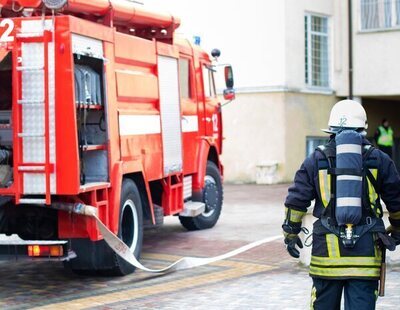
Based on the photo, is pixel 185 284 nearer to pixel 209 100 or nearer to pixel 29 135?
pixel 29 135

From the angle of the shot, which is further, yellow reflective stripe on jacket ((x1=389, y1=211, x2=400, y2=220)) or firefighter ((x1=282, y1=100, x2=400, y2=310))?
yellow reflective stripe on jacket ((x1=389, y1=211, x2=400, y2=220))

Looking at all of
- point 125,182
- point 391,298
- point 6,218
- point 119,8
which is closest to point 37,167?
point 6,218

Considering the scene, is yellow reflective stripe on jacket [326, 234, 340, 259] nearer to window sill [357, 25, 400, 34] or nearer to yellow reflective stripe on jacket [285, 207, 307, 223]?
yellow reflective stripe on jacket [285, 207, 307, 223]

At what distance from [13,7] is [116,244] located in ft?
8.63

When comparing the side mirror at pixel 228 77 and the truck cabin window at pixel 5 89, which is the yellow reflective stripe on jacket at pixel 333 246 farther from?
the side mirror at pixel 228 77

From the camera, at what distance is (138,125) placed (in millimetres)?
10508

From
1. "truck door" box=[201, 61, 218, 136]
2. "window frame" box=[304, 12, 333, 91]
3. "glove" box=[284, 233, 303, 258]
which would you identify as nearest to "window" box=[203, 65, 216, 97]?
"truck door" box=[201, 61, 218, 136]

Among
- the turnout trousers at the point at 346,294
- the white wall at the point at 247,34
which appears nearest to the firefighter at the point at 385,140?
the white wall at the point at 247,34

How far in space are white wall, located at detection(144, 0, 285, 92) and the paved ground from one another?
36.2 ft

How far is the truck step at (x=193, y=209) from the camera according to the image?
1288 cm

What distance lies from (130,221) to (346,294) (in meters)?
5.15

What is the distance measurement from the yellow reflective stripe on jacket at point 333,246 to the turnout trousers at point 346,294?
0.17m

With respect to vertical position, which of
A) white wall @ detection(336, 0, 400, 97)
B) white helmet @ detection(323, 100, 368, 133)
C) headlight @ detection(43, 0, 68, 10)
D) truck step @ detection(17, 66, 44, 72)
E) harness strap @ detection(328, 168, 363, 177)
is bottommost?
harness strap @ detection(328, 168, 363, 177)

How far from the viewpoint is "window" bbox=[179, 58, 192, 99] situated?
12.9 m
